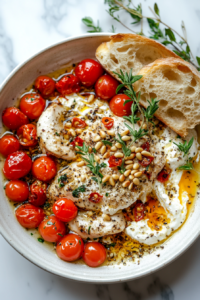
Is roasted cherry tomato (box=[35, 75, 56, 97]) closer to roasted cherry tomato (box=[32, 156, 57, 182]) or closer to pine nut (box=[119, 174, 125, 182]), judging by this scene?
roasted cherry tomato (box=[32, 156, 57, 182])

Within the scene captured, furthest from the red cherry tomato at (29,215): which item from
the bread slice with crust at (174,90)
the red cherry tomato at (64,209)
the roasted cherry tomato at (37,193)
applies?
the bread slice with crust at (174,90)

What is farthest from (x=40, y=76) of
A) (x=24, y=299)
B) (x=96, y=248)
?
(x=24, y=299)

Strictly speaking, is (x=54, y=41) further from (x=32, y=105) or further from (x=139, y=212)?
(x=139, y=212)

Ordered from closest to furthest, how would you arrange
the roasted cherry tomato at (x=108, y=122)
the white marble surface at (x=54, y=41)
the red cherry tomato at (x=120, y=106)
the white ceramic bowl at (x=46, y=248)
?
the white ceramic bowl at (x=46, y=248) → the roasted cherry tomato at (x=108, y=122) → the red cherry tomato at (x=120, y=106) → the white marble surface at (x=54, y=41)

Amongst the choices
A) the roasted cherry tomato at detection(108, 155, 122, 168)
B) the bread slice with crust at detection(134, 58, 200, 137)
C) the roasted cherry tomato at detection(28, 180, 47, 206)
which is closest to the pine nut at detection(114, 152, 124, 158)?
the roasted cherry tomato at detection(108, 155, 122, 168)

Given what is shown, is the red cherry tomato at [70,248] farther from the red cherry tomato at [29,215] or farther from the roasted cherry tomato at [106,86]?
the roasted cherry tomato at [106,86]

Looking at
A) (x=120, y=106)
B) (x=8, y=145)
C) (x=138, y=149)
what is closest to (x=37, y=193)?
(x=8, y=145)
